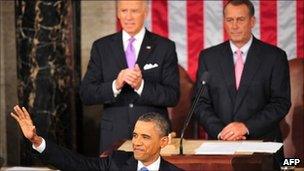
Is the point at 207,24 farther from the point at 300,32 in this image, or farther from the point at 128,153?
the point at 128,153

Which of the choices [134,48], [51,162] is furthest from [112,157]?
[134,48]

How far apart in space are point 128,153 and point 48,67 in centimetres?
297

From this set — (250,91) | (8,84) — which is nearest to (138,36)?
(250,91)

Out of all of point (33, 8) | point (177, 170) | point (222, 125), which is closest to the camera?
point (177, 170)

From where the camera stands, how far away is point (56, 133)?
24.0 feet

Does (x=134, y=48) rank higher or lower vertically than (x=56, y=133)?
higher

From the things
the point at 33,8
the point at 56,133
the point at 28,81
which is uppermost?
the point at 33,8

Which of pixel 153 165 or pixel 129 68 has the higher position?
pixel 129 68

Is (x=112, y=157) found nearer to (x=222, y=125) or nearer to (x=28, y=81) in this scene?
(x=222, y=125)

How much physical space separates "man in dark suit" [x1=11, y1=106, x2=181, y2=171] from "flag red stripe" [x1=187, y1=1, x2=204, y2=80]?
3054mm

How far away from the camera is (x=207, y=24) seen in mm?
7375

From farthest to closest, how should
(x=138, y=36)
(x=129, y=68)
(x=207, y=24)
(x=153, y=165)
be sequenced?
(x=207, y=24) → (x=138, y=36) → (x=129, y=68) → (x=153, y=165)

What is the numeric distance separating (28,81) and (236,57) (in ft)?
7.15

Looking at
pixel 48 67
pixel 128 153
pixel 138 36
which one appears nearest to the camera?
pixel 128 153
